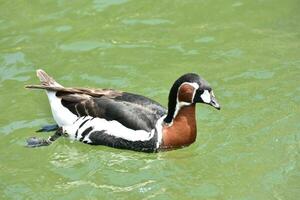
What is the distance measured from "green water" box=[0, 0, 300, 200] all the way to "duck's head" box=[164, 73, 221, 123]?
1.88 feet

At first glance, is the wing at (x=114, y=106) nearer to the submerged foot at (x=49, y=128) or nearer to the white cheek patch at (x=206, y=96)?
the submerged foot at (x=49, y=128)

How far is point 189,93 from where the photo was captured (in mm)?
8344

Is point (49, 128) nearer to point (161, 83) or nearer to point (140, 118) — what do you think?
point (140, 118)

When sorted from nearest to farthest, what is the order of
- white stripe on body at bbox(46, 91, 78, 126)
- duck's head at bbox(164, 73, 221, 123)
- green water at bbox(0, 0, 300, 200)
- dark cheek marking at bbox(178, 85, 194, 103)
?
green water at bbox(0, 0, 300, 200)
duck's head at bbox(164, 73, 221, 123)
dark cheek marking at bbox(178, 85, 194, 103)
white stripe on body at bbox(46, 91, 78, 126)

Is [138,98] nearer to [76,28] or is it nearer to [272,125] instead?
[272,125]

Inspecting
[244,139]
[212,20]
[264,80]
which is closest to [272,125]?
[244,139]

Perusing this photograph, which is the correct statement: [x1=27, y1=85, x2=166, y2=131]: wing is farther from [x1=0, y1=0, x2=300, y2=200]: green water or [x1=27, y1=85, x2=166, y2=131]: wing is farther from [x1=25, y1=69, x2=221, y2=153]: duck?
[x1=0, y1=0, x2=300, y2=200]: green water

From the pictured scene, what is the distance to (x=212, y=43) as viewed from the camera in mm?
10898

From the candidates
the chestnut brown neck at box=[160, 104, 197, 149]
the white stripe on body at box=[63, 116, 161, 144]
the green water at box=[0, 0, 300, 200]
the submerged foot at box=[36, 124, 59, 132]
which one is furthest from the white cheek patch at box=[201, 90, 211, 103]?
the submerged foot at box=[36, 124, 59, 132]

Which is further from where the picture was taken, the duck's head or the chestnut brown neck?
the chestnut brown neck

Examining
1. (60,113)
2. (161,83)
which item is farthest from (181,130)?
(60,113)

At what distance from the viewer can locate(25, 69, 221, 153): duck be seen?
837cm

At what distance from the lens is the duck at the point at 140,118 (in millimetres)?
8367

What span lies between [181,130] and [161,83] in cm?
160
